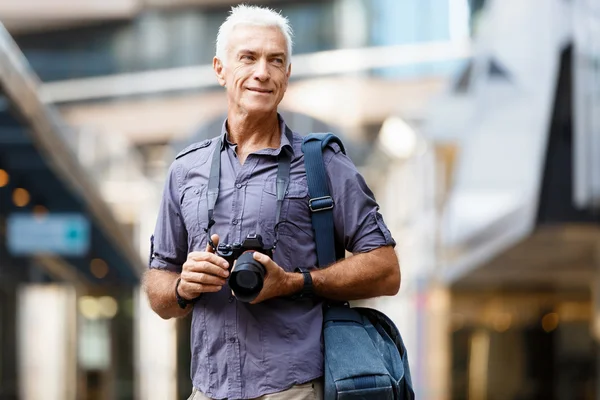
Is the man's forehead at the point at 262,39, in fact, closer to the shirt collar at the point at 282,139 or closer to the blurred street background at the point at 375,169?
the shirt collar at the point at 282,139

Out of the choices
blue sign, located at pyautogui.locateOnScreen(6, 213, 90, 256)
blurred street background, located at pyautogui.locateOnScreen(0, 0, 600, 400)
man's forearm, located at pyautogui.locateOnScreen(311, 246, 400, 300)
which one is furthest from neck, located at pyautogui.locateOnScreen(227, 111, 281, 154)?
blue sign, located at pyautogui.locateOnScreen(6, 213, 90, 256)

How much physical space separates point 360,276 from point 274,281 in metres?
0.27

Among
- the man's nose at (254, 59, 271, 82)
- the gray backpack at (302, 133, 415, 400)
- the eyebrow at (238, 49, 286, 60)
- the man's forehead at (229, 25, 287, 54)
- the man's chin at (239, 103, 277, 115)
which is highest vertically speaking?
the man's forehead at (229, 25, 287, 54)

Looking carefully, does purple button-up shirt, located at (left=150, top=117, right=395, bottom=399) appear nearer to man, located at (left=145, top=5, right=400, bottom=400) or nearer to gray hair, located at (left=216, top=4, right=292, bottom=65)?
man, located at (left=145, top=5, right=400, bottom=400)

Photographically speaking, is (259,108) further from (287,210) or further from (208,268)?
(208,268)

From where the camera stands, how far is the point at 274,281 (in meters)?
3.24

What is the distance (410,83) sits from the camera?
45812 mm

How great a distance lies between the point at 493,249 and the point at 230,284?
20052mm

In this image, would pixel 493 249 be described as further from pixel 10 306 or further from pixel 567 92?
pixel 10 306

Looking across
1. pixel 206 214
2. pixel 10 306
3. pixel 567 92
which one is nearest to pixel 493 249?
pixel 567 92

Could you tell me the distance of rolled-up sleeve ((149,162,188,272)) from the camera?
360cm

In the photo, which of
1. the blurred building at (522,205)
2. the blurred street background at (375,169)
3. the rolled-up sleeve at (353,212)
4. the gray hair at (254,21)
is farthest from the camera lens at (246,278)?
the blurred building at (522,205)

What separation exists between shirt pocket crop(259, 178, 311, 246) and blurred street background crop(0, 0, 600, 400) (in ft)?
26.3

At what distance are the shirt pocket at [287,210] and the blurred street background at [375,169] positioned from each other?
802 cm
